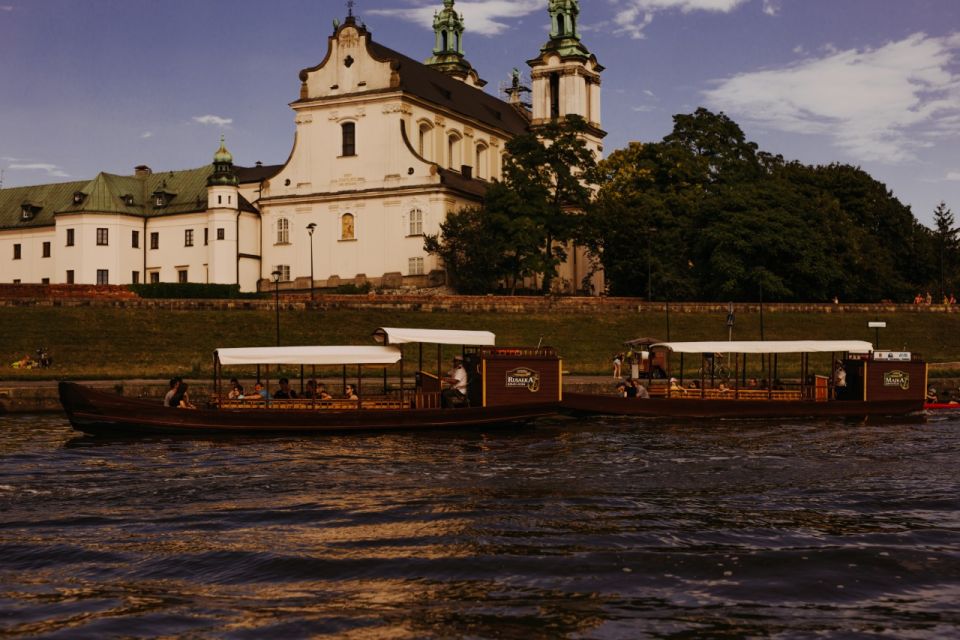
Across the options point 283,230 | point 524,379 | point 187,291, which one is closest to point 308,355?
point 524,379

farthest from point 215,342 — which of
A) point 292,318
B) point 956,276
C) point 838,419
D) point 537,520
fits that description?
point 956,276

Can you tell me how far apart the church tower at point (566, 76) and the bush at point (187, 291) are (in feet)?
125

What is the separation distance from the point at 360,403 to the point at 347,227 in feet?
165

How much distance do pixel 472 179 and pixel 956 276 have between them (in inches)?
1704

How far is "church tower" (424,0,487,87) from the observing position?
390ft

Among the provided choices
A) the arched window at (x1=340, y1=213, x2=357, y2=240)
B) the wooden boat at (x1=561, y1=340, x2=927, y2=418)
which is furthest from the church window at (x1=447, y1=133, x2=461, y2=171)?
the wooden boat at (x1=561, y1=340, x2=927, y2=418)

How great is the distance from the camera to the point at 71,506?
21391 millimetres

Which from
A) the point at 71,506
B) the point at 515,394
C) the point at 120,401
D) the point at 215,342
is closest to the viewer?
the point at 71,506

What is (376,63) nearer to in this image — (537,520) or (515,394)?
(515,394)

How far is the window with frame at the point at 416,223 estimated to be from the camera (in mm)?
80938

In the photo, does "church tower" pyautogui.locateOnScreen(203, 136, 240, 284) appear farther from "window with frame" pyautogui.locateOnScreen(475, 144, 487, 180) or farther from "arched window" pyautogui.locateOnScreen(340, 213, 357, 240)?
"window with frame" pyautogui.locateOnScreen(475, 144, 487, 180)

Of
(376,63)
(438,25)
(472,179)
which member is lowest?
(472,179)

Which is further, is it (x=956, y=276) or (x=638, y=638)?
(x=956, y=276)

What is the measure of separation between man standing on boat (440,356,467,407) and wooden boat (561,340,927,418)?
3860mm
